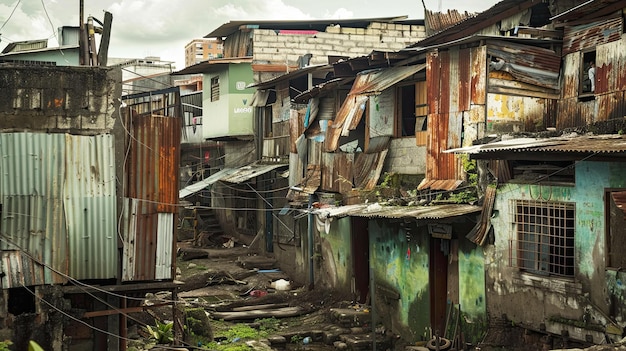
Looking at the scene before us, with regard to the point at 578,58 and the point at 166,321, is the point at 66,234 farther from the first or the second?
the point at 578,58

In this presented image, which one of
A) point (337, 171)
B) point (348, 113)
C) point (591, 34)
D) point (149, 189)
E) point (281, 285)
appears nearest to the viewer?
point (149, 189)

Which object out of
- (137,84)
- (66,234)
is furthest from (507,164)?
(137,84)

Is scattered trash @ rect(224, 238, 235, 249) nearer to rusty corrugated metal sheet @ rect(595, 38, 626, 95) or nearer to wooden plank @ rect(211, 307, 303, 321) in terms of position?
wooden plank @ rect(211, 307, 303, 321)

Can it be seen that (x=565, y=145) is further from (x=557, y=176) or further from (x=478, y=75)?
(x=478, y=75)

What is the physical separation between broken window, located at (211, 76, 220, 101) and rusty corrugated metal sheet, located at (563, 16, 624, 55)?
59.2 feet

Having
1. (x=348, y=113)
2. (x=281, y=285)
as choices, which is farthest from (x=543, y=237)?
(x=281, y=285)

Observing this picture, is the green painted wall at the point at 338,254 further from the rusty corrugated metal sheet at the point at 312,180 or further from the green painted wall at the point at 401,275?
the green painted wall at the point at 401,275

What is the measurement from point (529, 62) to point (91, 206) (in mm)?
8826

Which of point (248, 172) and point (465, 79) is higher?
point (465, 79)

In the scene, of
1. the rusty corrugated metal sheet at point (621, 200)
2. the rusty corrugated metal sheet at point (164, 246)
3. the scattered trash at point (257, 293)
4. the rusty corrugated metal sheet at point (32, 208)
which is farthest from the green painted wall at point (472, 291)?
the scattered trash at point (257, 293)

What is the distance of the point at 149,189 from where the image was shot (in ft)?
40.0

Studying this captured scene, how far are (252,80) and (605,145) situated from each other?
65.3 ft

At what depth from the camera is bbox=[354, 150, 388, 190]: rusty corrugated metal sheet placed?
17.7 metres

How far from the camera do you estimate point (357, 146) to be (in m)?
19.0
